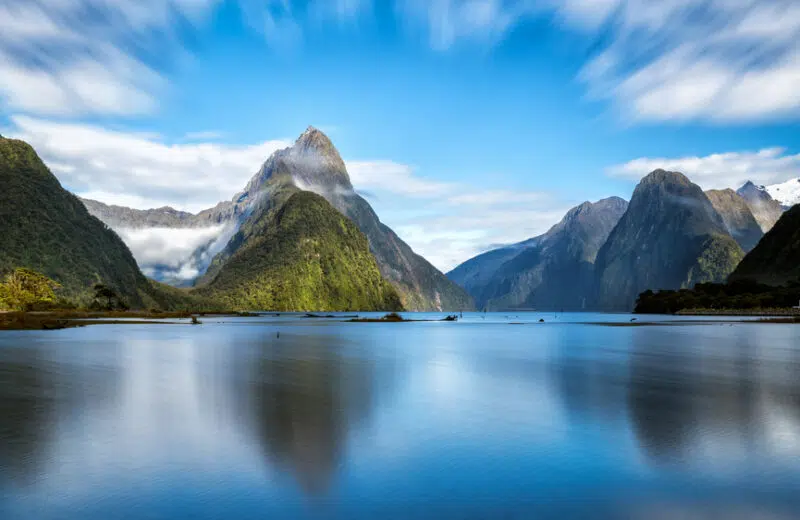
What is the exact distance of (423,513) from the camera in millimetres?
15344

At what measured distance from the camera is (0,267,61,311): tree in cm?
15262

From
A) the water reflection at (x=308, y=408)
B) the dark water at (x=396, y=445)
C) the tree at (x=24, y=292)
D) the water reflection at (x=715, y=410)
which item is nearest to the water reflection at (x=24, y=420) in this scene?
the dark water at (x=396, y=445)

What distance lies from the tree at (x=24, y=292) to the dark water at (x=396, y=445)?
124 metres

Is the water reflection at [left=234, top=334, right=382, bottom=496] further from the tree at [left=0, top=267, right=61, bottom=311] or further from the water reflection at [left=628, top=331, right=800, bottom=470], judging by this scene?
the tree at [left=0, top=267, right=61, bottom=311]

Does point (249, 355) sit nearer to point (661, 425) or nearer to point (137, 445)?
point (137, 445)

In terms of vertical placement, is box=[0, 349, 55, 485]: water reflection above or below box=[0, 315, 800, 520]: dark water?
above

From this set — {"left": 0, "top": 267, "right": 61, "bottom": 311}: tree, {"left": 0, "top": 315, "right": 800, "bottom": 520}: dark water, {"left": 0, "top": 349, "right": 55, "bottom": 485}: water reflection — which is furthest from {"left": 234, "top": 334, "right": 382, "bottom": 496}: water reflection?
{"left": 0, "top": 267, "right": 61, "bottom": 311}: tree

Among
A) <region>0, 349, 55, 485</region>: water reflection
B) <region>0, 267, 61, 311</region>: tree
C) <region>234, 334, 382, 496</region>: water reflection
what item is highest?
<region>0, 267, 61, 311</region>: tree

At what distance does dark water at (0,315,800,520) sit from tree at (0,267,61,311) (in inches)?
4869

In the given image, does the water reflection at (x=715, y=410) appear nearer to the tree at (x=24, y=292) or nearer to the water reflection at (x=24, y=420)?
the water reflection at (x=24, y=420)

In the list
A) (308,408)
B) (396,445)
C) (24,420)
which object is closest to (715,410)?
(396,445)

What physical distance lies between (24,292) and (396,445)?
545 ft

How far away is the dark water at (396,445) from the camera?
16125 mm

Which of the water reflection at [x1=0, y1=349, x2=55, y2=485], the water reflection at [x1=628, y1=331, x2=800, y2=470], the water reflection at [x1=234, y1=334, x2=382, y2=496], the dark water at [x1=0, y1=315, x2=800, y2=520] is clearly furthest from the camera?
the water reflection at [x1=628, y1=331, x2=800, y2=470]
